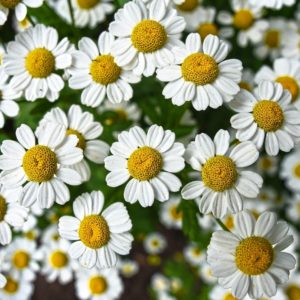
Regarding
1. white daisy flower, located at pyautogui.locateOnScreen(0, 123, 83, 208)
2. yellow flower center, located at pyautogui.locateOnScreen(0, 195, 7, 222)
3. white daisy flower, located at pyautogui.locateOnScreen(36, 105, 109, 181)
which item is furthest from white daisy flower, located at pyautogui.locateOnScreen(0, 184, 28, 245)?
white daisy flower, located at pyautogui.locateOnScreen(36, 105, 109, 181)

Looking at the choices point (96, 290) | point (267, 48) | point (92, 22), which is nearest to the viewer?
point (92, 22)

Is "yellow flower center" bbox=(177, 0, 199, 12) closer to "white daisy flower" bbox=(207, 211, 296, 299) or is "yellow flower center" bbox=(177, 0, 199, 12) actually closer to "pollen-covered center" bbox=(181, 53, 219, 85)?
"pollen-covered center" bbox=(181, 53, 219, 85)

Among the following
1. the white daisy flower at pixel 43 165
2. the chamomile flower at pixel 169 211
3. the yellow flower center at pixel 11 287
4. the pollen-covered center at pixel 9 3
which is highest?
the pollen-covered center at pixel 9 3

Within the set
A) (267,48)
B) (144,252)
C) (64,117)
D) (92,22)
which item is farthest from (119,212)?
(144,252)

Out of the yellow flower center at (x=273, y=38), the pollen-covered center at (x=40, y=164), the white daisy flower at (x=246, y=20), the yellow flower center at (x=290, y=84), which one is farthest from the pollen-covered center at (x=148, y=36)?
the yellow flower center at (x=273, y=38)

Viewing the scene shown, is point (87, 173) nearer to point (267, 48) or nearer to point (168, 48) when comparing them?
point (168, 48)

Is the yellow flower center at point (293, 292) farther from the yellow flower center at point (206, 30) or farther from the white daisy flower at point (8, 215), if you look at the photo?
the white daisy flower at point (8, 215)

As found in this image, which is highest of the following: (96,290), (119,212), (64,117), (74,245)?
(64,117)
